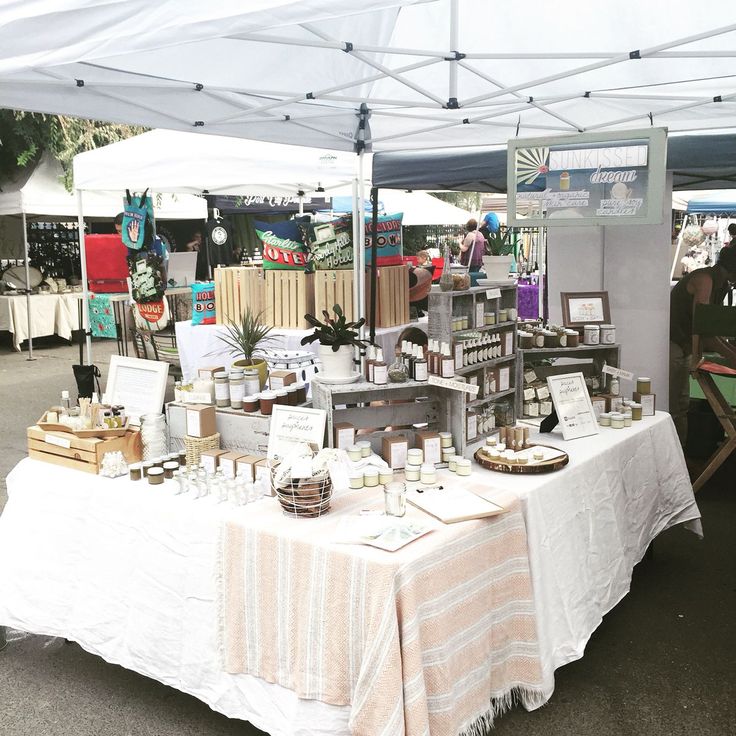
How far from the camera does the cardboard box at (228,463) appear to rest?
258 cm

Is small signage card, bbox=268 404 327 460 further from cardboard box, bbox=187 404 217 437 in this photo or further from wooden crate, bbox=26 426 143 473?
wooden crate, bbox=26 426 143 473

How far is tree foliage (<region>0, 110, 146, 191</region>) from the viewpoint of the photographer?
1013 centimetres

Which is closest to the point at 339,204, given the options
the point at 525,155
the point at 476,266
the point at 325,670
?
the point at 476,266

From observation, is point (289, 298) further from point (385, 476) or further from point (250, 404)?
point (385, 476)

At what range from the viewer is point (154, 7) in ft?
5.79

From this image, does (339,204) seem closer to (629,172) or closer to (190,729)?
(629,172)

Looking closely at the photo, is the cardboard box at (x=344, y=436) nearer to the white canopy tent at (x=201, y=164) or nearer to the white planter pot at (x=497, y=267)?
the white planter pot at (x=497, y=267)

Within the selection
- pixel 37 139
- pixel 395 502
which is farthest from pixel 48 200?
pixel 395 502

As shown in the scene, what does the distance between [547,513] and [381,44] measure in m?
2.42

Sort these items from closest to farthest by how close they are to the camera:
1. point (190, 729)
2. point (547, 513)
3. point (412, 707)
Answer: point (412, 707), point (190, 729), point (547, 513)

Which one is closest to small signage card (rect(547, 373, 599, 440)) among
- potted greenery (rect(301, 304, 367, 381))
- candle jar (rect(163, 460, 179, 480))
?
potted greenery (rect(301, 304, 367, 381))

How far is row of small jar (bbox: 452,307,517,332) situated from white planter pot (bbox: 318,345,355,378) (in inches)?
19.2

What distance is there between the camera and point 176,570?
2346mm

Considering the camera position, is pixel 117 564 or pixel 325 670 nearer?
pixel 325 670
